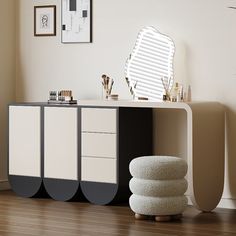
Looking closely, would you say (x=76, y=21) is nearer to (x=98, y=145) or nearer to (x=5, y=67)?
(x=5, y=67)

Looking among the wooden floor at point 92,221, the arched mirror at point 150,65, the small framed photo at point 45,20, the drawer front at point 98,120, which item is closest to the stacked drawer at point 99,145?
the drawer front at point 98,120

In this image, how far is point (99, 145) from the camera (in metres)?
6.02

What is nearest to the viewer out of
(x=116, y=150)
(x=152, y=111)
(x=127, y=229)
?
(x=127, y=229)

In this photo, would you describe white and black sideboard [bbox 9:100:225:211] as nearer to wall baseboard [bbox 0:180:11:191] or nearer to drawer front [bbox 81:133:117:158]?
drawer front [bbox 81:133:117:158]

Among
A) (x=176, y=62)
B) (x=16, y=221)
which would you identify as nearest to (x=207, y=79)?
(x=176, y=62)

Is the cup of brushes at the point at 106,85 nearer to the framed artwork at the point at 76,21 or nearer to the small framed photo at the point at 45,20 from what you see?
→ the framed artwork at the point at 76,21

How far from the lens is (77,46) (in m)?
6.76

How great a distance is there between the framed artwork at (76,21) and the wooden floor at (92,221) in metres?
1.50

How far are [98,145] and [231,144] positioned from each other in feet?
3.42

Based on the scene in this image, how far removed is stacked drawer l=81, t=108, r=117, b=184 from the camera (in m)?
5.96

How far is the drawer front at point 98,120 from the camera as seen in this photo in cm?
596

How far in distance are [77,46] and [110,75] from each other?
0.46 meters

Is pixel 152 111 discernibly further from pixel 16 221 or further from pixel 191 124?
pixel 16 221

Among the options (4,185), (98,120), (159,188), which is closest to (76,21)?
(98,120)
